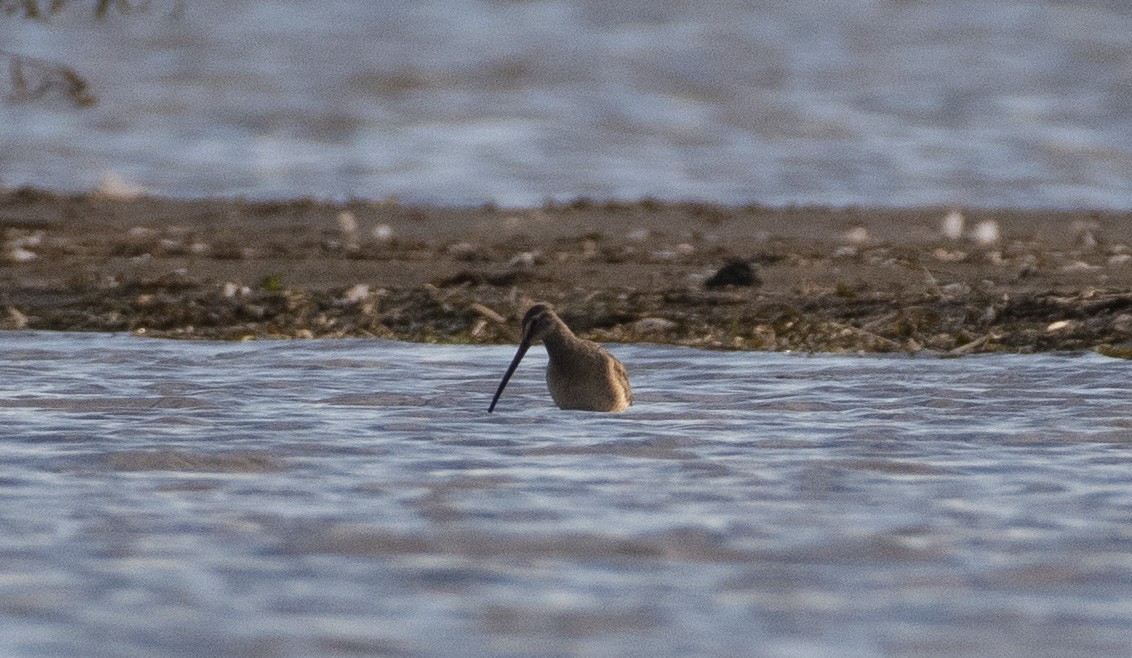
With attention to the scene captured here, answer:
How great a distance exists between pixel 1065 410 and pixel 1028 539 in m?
2.67

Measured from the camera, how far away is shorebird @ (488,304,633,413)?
30.3 ft

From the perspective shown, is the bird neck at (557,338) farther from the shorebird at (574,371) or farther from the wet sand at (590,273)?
the wet sand at (590,273)

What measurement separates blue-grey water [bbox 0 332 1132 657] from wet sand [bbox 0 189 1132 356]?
1.02 meters

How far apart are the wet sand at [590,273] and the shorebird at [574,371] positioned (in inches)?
79.9

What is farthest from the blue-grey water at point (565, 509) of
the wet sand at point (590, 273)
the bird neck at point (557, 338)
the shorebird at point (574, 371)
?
the wet sand at point (590, 273)

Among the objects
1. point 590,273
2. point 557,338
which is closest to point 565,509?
point 557,338

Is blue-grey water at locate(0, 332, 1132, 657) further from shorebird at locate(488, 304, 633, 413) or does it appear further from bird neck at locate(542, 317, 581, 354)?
bird neck at locate(542, 317, 581, 354)

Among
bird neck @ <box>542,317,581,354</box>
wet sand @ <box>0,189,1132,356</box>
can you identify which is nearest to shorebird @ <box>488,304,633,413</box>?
bird neck @ <box>542,317,581,354</box>

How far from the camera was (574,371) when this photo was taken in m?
9.35

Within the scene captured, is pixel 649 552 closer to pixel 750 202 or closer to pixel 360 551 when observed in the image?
pixel 360 551

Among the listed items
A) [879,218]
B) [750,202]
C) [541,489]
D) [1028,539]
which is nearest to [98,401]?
[541,489]

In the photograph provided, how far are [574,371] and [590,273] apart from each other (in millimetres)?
4632

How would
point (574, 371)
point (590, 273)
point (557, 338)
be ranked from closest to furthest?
point (574, 371) < point (557, 338) < point (590, 273)

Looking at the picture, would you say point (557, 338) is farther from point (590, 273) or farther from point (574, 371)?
point (590, 273)
